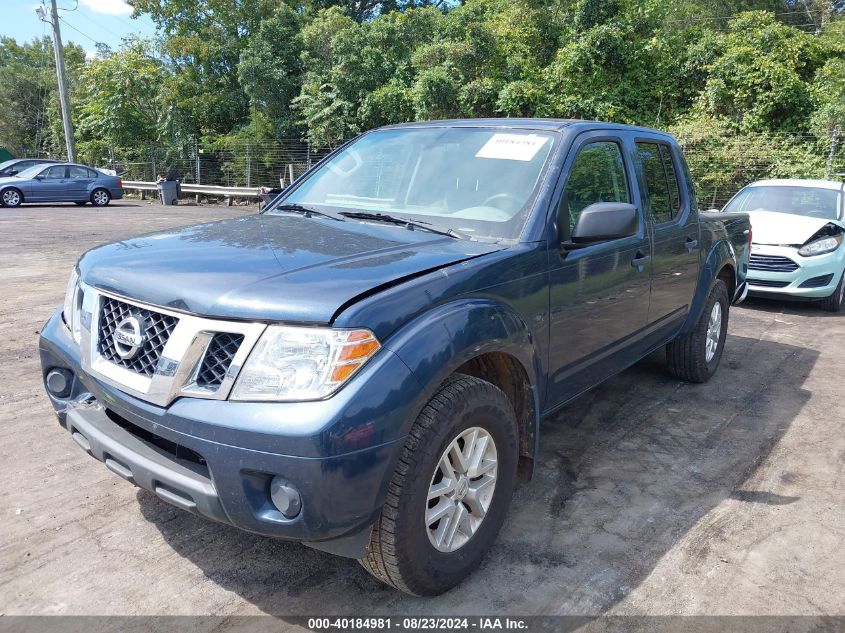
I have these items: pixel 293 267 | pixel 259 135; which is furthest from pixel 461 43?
pixel 293 267

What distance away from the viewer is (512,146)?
3.46 meters

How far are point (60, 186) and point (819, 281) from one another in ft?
64.0

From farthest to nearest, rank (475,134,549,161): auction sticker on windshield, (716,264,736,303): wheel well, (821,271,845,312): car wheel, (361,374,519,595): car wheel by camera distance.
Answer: (821,271,845,312): car wheel
(716,264,736,303): wheel well
(475,134,549,161): auction sticker on windshield
(361,374,519,595): car wheel

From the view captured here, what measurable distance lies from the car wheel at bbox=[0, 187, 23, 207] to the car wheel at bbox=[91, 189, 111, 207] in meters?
2.10

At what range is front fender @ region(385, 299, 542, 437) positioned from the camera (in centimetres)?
228

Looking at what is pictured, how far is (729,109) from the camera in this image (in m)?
18.8

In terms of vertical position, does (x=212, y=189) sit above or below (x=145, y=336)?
below

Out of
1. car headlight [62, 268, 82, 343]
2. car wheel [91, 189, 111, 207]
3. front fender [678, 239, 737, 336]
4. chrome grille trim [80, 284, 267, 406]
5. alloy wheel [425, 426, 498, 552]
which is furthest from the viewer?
car wheel [91, 189, 111, 207]

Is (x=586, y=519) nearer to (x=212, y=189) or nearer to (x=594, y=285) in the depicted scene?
(x=594, y=285)

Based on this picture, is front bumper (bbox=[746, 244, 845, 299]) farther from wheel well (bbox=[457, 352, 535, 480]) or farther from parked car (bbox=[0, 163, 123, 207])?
parked car (bbox=[0, 163, 123, 207])

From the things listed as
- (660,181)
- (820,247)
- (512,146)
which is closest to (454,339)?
(512,146)

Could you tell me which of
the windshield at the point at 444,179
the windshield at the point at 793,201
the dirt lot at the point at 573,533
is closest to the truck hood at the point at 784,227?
the windshield at the point at 793,201

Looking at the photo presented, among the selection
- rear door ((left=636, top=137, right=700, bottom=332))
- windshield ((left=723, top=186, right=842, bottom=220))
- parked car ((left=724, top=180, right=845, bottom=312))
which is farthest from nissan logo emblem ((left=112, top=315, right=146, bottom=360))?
windshield ((left=723, top=186, right=842, bottom=220))

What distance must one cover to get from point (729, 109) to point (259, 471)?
20058 mm
